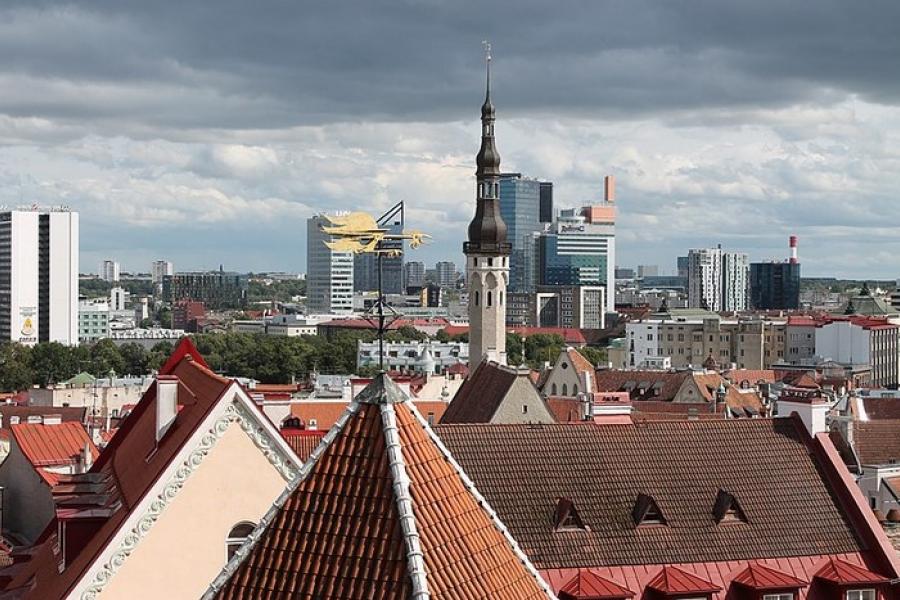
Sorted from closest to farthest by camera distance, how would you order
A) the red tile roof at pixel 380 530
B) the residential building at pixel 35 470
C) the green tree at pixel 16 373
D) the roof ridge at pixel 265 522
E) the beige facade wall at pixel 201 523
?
the red tile roof at pixel 380 530, the roof ridge at pixel 265 522, the beige facade wall at pixel 201 523, the residential building at pixel 35 470, the green tree at pixel 16 373

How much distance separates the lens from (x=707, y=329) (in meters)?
193

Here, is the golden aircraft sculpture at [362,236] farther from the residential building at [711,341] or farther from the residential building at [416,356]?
the residential building at [711,341]

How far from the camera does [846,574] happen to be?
30109 mm

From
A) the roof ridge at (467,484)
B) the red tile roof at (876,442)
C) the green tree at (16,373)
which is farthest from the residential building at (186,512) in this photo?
the green tree at (16,373)

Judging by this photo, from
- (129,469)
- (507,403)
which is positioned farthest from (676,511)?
(507,403)

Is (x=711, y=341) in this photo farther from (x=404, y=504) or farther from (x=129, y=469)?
(x=404, y=504)

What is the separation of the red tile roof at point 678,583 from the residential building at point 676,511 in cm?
3

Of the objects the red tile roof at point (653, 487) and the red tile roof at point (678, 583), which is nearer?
the red tile roof at point (678, 583)

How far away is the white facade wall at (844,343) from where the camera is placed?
186875mm

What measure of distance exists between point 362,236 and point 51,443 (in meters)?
26.9

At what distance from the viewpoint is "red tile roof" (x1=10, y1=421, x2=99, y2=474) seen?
131ft

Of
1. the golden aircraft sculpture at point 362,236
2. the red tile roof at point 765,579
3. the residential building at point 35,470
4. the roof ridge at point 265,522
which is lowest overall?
the red tile roof at point 765,579

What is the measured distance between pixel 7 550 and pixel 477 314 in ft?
253

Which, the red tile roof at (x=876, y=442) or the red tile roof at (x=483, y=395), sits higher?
the red tile roof at (x=483, y=395)
